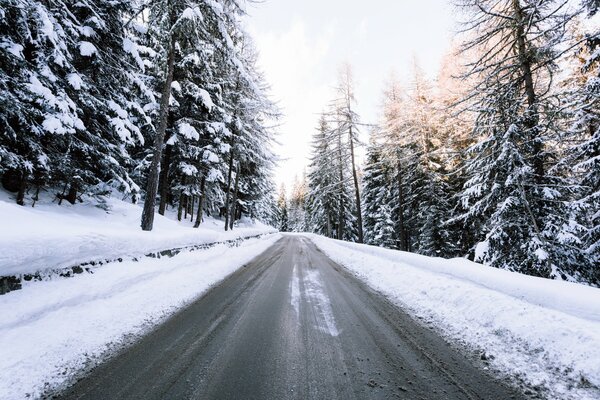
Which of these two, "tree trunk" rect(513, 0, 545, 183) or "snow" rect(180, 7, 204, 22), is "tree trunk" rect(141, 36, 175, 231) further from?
"tree trunk" rect(513, 0, 545, 183)

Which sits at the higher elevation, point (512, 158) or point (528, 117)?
point (528, 117)

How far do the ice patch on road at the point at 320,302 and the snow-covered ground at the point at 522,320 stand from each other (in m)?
1.49

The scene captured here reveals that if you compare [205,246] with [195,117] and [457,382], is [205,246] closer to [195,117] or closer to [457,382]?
[195,117]

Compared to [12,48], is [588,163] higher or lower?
lower

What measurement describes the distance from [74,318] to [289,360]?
309cm

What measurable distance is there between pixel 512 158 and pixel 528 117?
133 centimetres

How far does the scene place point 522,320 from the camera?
12.5 ft

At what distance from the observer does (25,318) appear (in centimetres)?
363

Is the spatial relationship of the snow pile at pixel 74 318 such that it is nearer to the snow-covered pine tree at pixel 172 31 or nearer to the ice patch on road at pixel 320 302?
the ice patch on road at pixel 320 302

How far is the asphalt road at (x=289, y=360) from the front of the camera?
8.37 ft

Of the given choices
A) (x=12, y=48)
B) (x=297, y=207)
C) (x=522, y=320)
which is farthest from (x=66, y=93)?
(x=297, y=207)

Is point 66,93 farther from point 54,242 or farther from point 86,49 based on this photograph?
point 54,242

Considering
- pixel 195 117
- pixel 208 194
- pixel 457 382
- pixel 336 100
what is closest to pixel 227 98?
pixel 195 117

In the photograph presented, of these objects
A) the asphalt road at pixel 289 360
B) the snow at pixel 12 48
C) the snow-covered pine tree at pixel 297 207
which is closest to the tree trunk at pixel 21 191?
the snow at pixel 12 48
